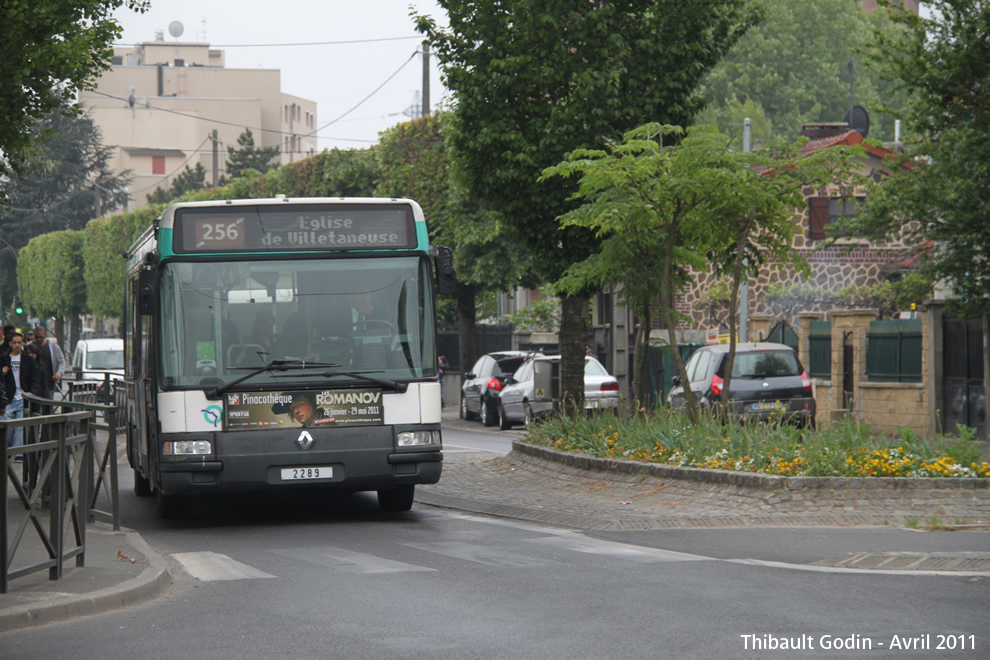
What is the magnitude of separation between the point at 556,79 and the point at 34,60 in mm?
7867

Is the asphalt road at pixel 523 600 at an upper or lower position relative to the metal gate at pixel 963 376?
lower

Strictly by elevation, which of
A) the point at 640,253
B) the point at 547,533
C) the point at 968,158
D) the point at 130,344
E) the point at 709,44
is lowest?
the point at 547,533

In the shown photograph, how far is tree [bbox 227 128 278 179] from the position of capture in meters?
103

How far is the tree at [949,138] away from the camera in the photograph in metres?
18.0

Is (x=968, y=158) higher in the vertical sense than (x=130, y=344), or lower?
higher

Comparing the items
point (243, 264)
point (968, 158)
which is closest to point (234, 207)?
point (243, 264)

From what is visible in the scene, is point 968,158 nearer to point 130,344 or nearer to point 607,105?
point 607,105

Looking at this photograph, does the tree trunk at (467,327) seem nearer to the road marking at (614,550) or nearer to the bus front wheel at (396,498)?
the bus front wheel at (396,498)

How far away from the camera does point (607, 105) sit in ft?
58.7

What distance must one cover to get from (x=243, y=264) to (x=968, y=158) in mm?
10298

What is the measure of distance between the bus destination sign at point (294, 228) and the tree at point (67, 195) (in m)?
83.6

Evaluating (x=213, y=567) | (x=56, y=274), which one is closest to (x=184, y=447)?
(x=213, y=567)

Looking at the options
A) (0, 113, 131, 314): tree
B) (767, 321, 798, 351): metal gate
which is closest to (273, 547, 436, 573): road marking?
(767, 321, 798, 351): metal gate

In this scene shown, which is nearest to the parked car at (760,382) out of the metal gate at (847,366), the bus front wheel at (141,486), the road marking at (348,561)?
the metal gate at (847,366)
